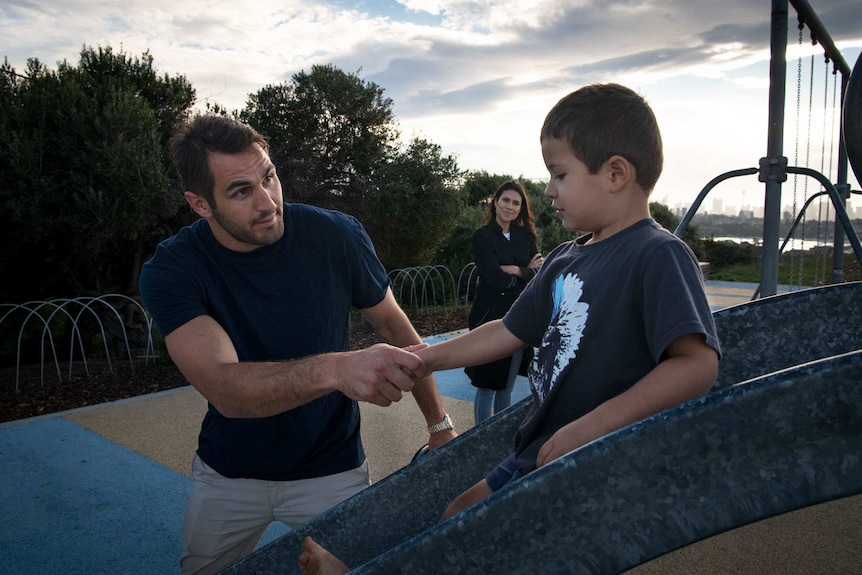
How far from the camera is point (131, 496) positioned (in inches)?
158

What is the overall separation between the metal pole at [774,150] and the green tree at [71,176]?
7.12 m

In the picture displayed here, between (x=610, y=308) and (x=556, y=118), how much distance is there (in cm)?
51

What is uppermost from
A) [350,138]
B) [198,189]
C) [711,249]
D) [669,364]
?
[350,138]

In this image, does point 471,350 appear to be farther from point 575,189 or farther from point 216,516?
point 216,516

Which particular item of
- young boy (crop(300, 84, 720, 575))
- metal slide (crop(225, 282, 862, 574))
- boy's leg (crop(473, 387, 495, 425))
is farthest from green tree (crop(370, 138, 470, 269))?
metal slide (crop(225, 282, 862, 574))

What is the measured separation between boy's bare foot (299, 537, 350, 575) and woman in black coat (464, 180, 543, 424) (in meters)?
2.77

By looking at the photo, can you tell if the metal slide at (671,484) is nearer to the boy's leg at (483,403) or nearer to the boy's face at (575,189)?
the boy's face at (575,189)

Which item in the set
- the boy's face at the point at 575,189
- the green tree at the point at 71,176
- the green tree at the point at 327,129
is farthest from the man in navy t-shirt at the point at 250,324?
the green tree at the point at 327,129

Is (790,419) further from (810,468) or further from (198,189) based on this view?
(198,189)

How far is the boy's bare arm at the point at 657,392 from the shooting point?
134 cm

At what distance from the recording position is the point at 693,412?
0.81m

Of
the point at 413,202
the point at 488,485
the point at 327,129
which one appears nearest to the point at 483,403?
the point at 488,485

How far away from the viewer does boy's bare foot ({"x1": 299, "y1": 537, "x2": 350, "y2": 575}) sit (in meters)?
1.65

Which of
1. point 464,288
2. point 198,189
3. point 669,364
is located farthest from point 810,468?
point 464,288
